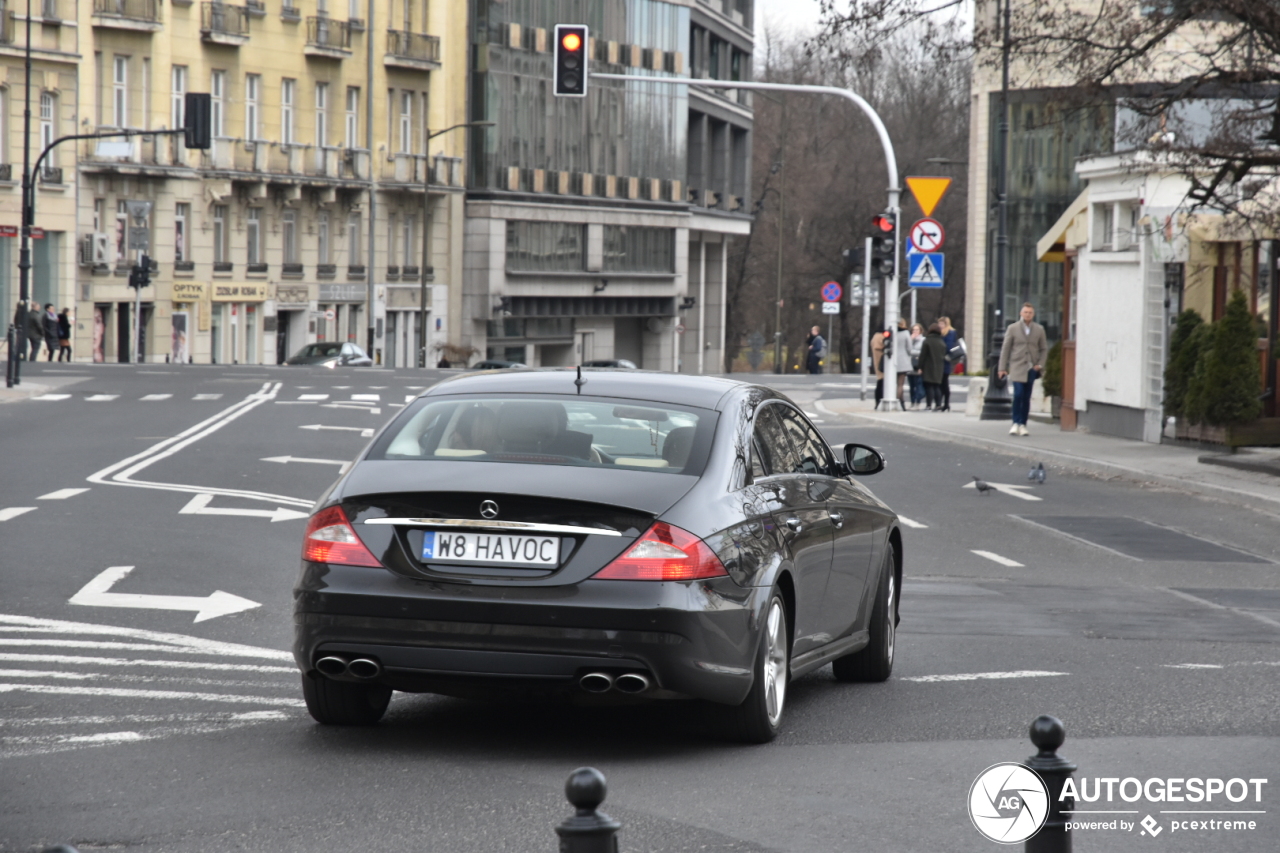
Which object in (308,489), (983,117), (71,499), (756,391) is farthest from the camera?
(983,117)

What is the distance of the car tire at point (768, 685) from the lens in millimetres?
7129

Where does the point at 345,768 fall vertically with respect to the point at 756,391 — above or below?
below

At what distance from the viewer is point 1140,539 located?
644 inches

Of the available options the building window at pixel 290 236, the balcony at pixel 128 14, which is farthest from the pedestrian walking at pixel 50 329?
the building window at pixel 290 236

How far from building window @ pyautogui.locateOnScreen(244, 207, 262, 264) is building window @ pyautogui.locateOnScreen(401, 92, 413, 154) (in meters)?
8.98

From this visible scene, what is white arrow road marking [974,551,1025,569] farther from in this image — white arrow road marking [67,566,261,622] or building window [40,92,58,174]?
building window [40,92,58,174]

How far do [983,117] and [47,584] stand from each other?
5492cm

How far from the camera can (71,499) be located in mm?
16797

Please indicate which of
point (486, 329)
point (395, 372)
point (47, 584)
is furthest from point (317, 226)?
point (47, 584)

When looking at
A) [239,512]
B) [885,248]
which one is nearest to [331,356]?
[885,248]

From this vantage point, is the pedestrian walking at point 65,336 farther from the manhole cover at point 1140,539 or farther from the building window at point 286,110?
the manhole cover at point 1140,539

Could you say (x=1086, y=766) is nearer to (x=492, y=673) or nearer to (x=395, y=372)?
(x=492, y=673)

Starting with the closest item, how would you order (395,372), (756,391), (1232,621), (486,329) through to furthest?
1. (756,391)
2. (1232,621)
3. (395,372)
4. (486,329)

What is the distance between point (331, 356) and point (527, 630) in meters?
58.0
